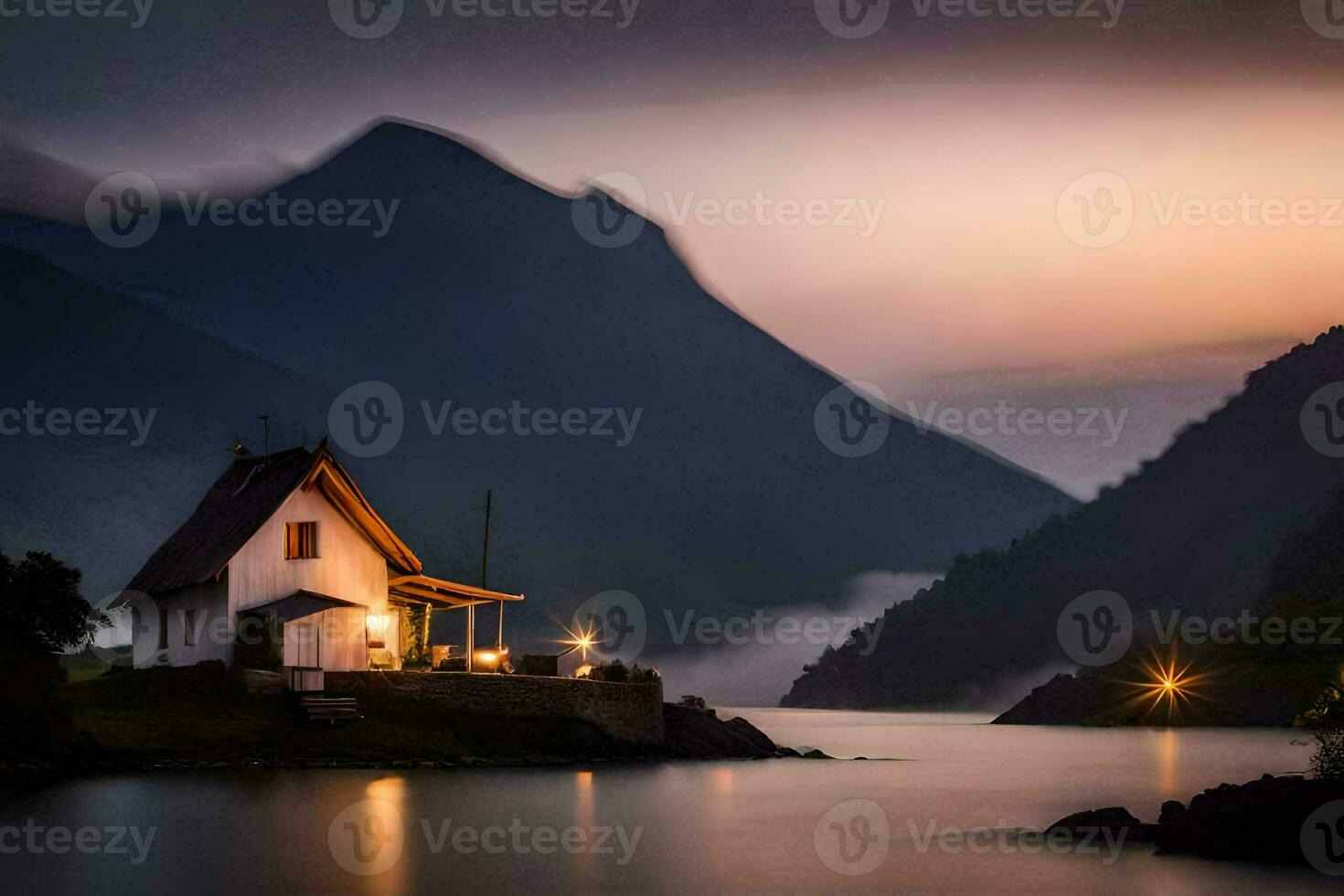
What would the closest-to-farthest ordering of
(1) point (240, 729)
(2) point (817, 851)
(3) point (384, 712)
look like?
(2) point (817, 851) → (1) point (240, 729) → (3) point (384, 712)

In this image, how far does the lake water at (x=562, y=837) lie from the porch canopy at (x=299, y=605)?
948 cm

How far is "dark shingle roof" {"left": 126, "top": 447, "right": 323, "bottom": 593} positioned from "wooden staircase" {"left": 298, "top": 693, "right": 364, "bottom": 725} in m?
6.93

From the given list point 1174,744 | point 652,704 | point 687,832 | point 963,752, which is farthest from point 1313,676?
point 687,832

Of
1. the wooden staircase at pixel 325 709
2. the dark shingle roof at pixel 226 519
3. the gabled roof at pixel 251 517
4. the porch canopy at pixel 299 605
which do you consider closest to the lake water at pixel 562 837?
the wooden staircase at pixel 325 709

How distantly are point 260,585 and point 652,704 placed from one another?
15489mm

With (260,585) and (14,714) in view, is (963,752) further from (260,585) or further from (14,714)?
(14,714)

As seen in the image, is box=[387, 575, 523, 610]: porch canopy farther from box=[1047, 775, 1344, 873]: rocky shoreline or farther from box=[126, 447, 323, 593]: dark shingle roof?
box=[1047, 775, 1344, 873]: rocky shoreline

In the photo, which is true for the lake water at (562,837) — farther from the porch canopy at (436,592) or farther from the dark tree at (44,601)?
the porch canopy at (436,592)

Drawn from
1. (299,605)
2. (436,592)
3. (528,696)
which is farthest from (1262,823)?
(436,592)

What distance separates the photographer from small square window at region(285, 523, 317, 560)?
186 ft

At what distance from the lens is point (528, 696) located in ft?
184

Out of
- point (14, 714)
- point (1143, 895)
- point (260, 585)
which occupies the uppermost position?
point (260, 585)

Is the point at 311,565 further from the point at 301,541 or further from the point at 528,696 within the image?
the point at 528,696

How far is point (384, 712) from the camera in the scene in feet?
170
